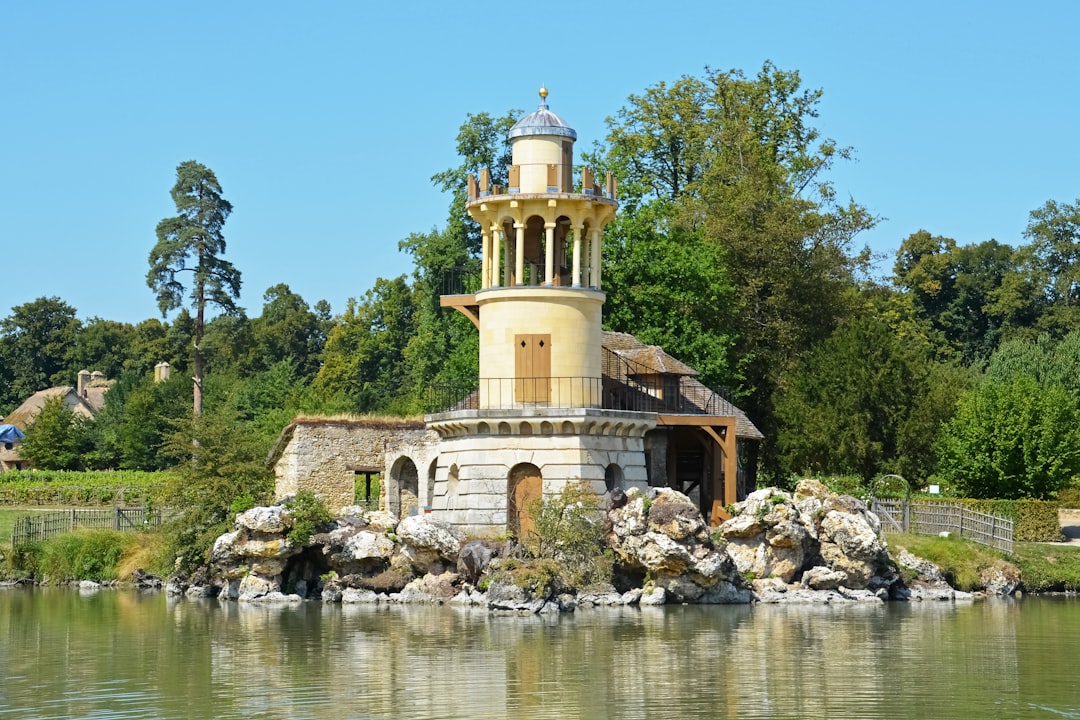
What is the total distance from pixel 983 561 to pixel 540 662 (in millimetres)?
16995

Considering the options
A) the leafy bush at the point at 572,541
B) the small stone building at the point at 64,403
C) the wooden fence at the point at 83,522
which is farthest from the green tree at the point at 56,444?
the leafy bush at the point at 572,541

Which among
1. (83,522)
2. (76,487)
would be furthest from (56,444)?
(83,522)

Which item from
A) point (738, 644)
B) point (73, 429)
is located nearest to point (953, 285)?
point (73, 429)

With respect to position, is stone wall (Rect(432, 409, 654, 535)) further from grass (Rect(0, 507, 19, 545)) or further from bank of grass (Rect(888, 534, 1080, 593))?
grass (Rect(0, 507, 19, 545))

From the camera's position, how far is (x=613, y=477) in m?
41.2

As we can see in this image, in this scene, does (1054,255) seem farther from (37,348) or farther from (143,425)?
(37,348)

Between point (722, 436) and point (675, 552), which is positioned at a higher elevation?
point (722, 436)

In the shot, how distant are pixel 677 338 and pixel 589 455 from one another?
14494mm

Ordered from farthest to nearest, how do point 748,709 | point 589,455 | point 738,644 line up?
point 589,455 < point 738,644 < point 748,709

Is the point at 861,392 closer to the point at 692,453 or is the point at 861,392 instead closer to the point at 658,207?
the point at 692,453

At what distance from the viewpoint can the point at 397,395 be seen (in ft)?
258

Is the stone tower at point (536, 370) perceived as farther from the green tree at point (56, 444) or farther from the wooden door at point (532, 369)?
the green tree at point (56, 444)

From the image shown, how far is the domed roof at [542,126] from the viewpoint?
4172 cm

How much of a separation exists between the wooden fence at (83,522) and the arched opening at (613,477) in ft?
44.9
